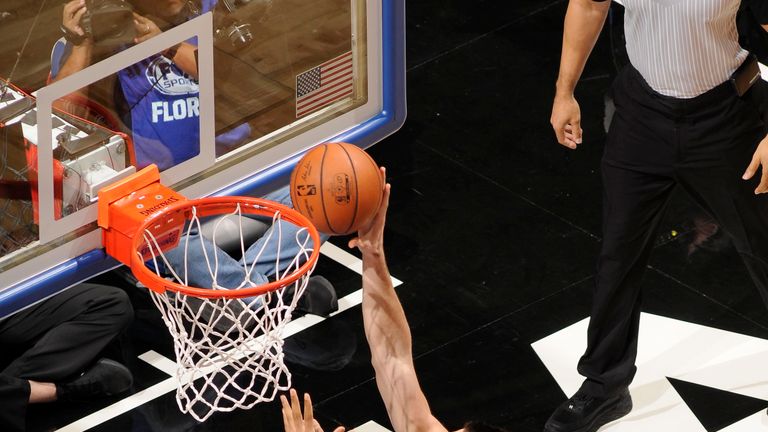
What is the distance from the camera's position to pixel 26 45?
502 cm

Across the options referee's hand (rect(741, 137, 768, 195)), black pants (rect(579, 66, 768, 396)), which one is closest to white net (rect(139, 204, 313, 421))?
black pants (rect(579, 66, 768, 396))

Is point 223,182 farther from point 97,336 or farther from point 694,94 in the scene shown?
point 694,94

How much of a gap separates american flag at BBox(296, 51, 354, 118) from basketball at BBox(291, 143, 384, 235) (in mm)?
963

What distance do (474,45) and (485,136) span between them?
970mm

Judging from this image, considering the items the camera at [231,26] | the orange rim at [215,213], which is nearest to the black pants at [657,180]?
the orange rim at [215,213]

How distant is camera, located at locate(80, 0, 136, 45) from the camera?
5.14m

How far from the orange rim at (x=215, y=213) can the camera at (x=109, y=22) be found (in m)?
0.62

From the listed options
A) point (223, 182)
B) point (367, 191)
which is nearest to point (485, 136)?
point (223, 182)

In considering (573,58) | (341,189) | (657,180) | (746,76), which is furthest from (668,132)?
(341,189)

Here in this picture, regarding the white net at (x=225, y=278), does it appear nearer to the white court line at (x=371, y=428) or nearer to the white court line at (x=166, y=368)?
the white court line at (x=166, y=368)

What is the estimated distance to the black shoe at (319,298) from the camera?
6.54 meters

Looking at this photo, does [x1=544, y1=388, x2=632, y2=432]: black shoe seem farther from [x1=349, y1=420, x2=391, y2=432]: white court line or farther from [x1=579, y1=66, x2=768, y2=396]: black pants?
[x1=349, y1=420, x2=391, y2=432]: white court line

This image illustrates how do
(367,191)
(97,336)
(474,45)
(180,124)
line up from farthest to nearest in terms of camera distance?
(474,45)
(97,336)
(180,124)
(367,191)

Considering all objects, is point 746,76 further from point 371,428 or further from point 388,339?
point 371,428
